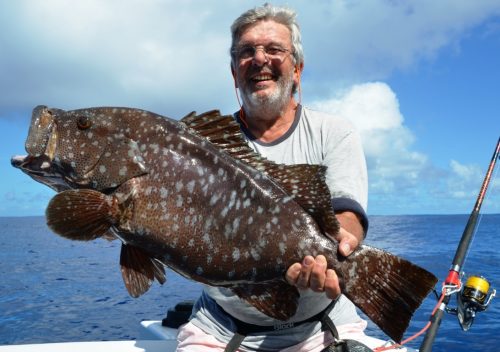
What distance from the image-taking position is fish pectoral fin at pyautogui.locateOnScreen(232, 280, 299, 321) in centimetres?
331

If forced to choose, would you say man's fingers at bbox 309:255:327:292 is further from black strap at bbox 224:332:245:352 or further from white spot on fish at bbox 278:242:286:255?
black strap at bbox 224:332:245:352

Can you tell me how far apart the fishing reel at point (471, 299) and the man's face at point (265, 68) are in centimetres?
381

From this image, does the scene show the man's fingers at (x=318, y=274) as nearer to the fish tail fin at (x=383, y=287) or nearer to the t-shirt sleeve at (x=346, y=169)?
the fish tail fin at (x=383, y=287)

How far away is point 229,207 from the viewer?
314 cm

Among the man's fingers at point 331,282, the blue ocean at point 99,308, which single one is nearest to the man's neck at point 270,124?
the man's fingers at point 331,282

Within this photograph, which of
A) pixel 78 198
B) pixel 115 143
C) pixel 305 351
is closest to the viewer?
pixel 78 198

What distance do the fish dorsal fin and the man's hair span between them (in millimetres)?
1658

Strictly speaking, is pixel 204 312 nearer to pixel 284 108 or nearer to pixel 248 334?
pixel 248 334

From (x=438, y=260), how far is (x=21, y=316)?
2399 centimetres

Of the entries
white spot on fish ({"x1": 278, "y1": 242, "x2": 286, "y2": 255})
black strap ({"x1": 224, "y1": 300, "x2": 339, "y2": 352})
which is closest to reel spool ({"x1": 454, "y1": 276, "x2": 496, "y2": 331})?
black strap ({"x1": 224, "y1": 300, "x2": 339, "y2": 352})

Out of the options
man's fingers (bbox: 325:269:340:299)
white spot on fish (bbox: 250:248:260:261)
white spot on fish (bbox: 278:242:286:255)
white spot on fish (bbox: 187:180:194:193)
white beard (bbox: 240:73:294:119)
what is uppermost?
white beard (bbox: 240:73:294:119)

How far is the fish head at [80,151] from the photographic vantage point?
3.12m

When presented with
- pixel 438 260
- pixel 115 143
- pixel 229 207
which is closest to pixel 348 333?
pixel 229 207

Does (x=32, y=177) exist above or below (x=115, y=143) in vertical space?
below
